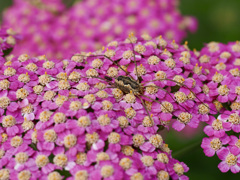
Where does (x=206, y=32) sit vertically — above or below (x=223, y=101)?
above

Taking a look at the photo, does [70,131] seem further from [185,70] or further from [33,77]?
[185,70]

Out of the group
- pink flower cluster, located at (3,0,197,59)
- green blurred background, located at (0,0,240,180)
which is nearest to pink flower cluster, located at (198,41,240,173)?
pink flower cluster, located at (3,0,197,59)

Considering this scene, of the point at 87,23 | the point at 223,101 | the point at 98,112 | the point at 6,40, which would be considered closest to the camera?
the point at 98,112

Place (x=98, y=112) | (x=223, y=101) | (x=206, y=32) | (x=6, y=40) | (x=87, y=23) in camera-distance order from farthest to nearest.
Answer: (x=206, y=32), (x=87, y=23), (x=6, y=40), (x=223, y=101), (x=98, y=112)

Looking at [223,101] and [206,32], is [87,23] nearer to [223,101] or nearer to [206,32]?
[206,32]

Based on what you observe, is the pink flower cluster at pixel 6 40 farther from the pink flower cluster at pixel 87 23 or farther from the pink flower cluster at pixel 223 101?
the pink flower cluster at pixel 223 101

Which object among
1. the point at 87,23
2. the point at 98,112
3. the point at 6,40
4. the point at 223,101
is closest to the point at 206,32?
the point at 87,23

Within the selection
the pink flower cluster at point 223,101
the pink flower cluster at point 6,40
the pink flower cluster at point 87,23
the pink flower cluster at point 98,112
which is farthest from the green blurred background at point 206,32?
the pink flower cluster at point 6,40
